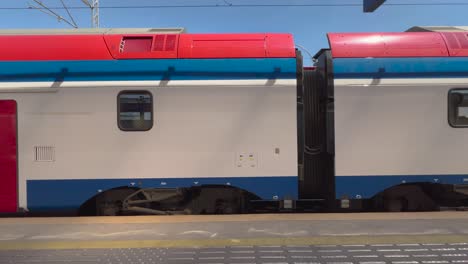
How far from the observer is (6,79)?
602 cm

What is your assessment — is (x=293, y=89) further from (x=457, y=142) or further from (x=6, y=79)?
(x=6, y=79)

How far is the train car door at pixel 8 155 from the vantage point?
5988 millimetres

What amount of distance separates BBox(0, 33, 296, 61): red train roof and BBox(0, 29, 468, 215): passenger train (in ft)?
0.06

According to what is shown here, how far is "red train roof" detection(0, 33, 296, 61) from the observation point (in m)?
6.09

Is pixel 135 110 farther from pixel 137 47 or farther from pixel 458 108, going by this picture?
pixel 458 108

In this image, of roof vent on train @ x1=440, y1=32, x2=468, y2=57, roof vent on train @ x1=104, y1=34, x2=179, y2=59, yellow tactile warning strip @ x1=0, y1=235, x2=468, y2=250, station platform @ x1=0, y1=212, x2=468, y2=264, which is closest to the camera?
station platform @ x1=0, y1=212, x2=468, y2=264

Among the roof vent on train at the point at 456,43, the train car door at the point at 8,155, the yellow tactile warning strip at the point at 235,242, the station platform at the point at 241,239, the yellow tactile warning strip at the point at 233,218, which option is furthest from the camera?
the roof vent on train at the point at 456,43

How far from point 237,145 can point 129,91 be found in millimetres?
1684

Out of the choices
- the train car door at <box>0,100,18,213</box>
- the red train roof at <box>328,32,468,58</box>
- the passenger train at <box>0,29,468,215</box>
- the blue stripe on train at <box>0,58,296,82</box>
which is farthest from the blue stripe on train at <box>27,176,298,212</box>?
the red train roof at <box>328,32,468,58</box>

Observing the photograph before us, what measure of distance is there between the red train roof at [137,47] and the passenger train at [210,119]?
0.06ft

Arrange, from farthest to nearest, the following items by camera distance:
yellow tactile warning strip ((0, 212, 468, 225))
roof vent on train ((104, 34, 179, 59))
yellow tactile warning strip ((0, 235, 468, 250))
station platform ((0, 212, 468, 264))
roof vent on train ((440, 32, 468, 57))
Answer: roof vent on train ((440, 32, 468, 57)) → roof vent on train ((104, 34, 179, 59)) → yellow tactile warning strip ((0, 212, 468, 225)) → yellow tactile warning strip ((0, 235, 468, 250)) → station platform ((0, 212, 468, 264))

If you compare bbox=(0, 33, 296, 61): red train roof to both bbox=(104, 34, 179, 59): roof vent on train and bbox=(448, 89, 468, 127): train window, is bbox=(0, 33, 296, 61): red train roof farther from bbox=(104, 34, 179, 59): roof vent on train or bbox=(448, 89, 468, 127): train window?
bbox=(448, 89, 468, 127): train window

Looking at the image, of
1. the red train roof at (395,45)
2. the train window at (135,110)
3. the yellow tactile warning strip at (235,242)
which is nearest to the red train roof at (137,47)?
the train window at (135,110)

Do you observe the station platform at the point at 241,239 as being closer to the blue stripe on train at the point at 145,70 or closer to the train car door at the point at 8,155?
the train car door at the point at 8,155
